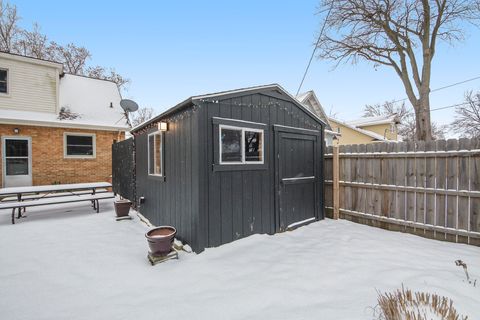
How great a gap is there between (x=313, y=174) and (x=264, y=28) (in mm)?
8096

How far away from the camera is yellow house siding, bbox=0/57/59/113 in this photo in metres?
9.28

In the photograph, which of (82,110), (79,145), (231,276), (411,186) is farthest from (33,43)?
(411,186)

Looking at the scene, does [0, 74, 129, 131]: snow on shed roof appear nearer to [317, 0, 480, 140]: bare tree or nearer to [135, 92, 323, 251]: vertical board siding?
[135, 92, 323, 251]: vertical board siding

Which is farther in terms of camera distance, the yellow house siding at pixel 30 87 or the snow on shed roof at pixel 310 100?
the snow on shed roof at pixel 310 100

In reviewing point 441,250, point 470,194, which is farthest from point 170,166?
point 470,194

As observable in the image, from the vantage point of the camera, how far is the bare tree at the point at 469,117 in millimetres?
19625

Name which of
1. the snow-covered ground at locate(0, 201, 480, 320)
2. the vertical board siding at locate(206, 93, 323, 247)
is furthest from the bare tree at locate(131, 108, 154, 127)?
the vertical board siding at locate(206, 93, 323, 247)

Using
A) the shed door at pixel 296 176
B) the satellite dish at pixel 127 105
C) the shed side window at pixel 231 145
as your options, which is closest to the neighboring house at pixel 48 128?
the satellite dish at pixel 127 105

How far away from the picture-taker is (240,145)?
166 inches

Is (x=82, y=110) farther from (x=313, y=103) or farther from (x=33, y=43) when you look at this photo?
(x=313, y=103)

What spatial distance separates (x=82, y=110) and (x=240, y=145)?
1004 centimetres

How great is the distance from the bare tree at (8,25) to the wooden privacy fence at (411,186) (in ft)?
65.1

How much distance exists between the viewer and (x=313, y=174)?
5734mm

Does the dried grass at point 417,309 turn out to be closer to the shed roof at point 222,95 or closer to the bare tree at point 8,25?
the shed roof at point 222,95
